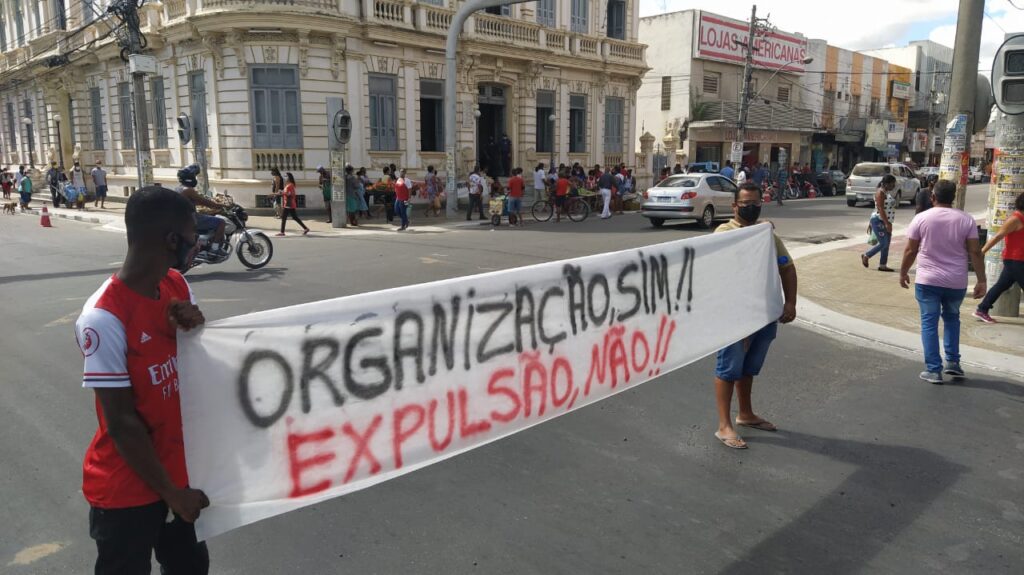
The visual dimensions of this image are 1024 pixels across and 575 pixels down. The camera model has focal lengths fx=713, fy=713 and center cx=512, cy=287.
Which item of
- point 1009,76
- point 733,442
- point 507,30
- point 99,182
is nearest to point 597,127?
point 507,30

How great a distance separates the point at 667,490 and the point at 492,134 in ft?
88.6

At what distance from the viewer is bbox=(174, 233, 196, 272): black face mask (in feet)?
7.36

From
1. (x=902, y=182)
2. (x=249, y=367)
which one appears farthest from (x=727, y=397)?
(x=902, y=182)

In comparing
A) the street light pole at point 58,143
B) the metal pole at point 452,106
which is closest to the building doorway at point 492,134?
the metal pole at point 452,106

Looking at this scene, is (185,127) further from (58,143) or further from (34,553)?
(34,553)

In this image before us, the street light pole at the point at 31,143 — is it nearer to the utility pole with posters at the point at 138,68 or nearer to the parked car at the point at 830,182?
the utility pole with posters at the point at 138,68

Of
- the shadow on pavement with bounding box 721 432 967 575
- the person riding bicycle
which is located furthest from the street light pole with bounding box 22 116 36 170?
the shadow on pavement with bounding box 721 432 967 575

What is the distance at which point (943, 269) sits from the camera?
6.05 metres

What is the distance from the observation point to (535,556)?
11.4ft

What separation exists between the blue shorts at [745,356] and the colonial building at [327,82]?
18.8 metres

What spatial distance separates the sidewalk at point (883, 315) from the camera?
7254 mm

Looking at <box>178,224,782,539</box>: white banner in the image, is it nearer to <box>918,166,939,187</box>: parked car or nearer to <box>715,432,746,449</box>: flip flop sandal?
<box>715,432,746,449</box>: flip flop sandal

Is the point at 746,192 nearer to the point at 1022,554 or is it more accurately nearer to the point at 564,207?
the point at 1022,554

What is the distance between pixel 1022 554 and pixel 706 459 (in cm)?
169
